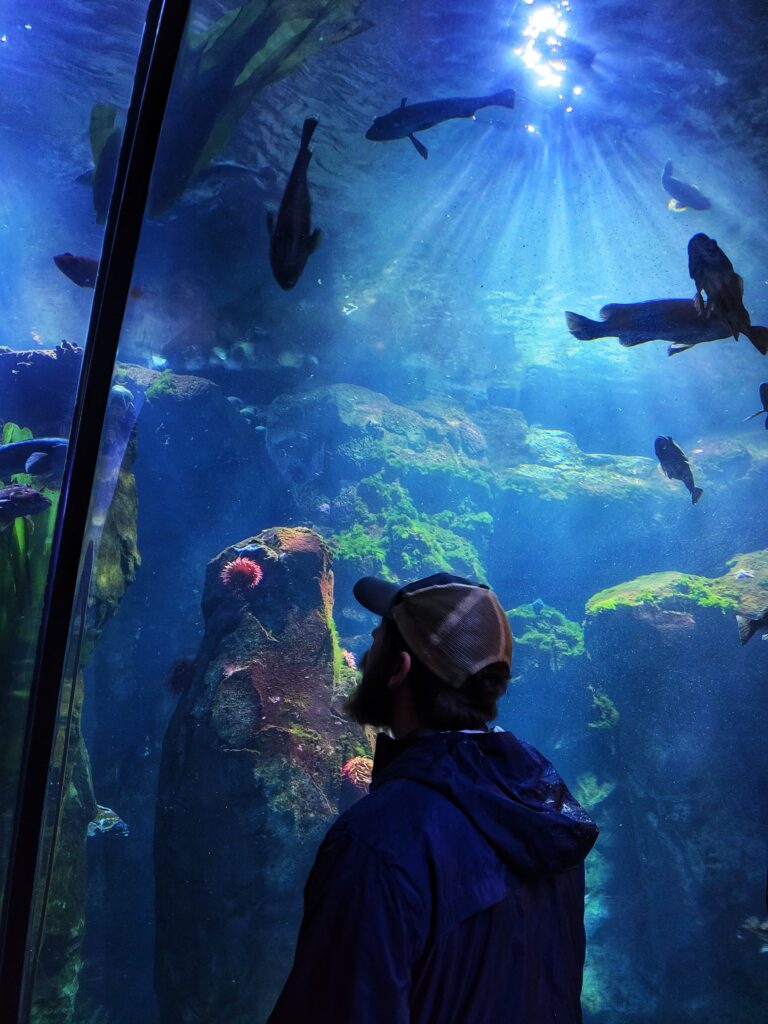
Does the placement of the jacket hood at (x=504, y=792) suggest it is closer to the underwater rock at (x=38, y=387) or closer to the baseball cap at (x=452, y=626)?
the baseball cap at (x=452, y=626)

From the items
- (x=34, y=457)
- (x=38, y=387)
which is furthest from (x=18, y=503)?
(x=38, y=387)

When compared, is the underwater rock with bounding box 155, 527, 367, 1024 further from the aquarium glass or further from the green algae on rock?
the green algae on rock

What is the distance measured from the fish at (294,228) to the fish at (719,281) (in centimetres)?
197

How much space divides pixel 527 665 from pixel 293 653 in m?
10.6

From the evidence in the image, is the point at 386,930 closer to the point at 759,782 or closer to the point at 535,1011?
the point at 535,1011

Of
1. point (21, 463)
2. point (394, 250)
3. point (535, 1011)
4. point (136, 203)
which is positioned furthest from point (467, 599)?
point (394, 250)

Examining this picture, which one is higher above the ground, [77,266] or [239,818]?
[77,266]

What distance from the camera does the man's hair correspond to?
147cm

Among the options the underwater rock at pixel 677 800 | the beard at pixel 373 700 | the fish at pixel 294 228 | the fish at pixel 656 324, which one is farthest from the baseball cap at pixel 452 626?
the underwater rock at pixel 677 800

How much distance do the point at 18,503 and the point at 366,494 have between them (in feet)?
43.7

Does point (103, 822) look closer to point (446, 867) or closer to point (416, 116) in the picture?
point (446, 867)

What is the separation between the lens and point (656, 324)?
3631 mm

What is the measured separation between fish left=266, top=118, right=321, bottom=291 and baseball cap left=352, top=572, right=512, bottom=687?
2015 mm

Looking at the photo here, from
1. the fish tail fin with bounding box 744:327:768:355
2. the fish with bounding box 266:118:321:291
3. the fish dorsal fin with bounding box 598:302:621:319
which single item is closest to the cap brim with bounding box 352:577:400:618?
the fish with bounding box 266:118:321:291
